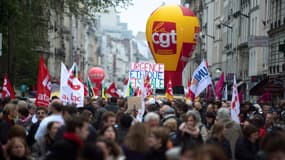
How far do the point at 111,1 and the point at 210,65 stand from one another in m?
50.0

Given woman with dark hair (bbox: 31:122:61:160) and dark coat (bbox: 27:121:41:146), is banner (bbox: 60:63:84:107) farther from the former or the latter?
→ woman with dark hair (bbox: 31:122:61:160)

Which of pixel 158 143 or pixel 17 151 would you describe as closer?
pixel 158 143

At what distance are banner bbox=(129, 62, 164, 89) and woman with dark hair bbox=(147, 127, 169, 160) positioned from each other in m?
27.7

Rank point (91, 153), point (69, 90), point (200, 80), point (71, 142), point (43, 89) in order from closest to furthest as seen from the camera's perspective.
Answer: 1. point (91, 153)
2. point (71, 142)
3. point (69, 90)
4. point (43, 89)
5. point (200, 80)

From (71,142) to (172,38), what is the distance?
46.8 m

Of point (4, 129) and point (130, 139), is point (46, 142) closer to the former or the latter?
point (4, 129)

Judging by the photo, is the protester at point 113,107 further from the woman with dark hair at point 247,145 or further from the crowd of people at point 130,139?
the woman with dark hair at point 247,145

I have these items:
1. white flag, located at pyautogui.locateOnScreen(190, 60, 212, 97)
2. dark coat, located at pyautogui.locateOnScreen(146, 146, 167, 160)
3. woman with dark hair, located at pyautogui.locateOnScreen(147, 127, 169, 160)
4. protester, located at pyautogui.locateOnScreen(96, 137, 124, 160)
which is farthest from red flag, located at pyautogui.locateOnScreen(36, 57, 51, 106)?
protester, located at pyautogui.locateOnScreen(96, 137, 124, 160)

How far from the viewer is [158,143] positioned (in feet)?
33.4

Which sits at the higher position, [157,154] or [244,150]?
[157,154]

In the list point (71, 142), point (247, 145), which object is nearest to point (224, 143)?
point (247, 145)

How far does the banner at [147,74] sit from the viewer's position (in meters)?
39.6

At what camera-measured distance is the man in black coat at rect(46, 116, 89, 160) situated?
30.0ft

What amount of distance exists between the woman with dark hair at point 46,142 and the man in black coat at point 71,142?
2.24 m
